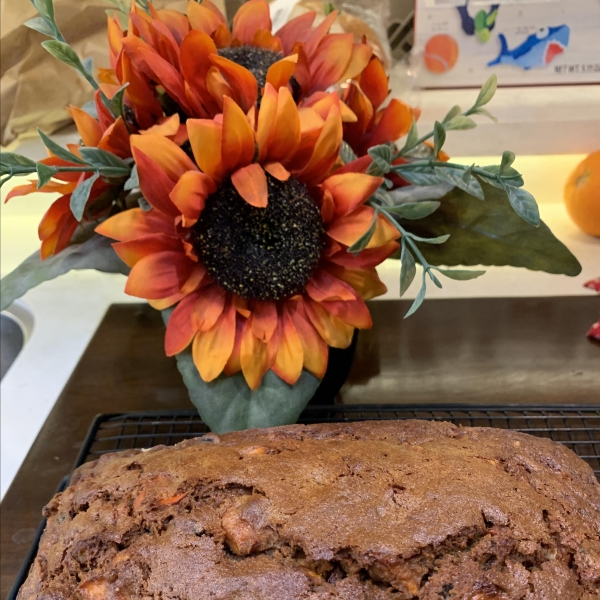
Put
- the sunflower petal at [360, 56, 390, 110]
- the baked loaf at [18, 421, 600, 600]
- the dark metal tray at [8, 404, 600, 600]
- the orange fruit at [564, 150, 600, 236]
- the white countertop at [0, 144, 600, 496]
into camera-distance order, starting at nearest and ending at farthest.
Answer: the baked loaf at [18, 421, 600, 600]
the sunflower petal at [360, 56, 390, 110]
the dark metal tray at [8, 404, 600, 600]
the white countertop at [0, 144, 600, 496]
the orange fruit at [564, 150, 600, 236]

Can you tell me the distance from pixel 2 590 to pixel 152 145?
699 mm

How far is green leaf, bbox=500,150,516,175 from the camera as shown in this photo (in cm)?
60

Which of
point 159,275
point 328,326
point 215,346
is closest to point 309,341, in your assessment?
point 328,326

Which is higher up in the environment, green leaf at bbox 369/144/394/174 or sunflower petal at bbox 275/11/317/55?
sunflower petal at bbox 275/11/317/55

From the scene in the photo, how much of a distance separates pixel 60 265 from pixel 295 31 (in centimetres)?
52

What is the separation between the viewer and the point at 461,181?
67 cm

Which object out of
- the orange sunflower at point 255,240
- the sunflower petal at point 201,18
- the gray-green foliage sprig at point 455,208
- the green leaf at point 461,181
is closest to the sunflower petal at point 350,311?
the orange sunflower at point 255,240

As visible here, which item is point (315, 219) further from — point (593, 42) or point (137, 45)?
point (593, 42)

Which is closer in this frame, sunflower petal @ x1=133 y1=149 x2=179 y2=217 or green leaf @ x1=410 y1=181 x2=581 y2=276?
sunflower petal @ x1=133 y1=149 x2=179 y2=217

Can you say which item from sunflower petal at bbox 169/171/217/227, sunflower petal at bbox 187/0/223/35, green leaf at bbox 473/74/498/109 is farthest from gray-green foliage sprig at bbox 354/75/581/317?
sunflower petal at bbox 187/0/223/35

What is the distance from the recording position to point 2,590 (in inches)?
29.7

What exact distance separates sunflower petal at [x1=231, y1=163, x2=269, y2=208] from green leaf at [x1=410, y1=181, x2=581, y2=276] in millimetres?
342

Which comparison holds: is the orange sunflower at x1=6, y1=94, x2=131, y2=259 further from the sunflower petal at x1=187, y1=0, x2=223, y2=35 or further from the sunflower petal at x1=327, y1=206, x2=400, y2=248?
the sunflower petal at x1=327, y1=206, x2=400, y2=248

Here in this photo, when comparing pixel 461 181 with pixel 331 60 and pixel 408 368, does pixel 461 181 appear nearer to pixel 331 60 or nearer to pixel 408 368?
pixel 331 60
